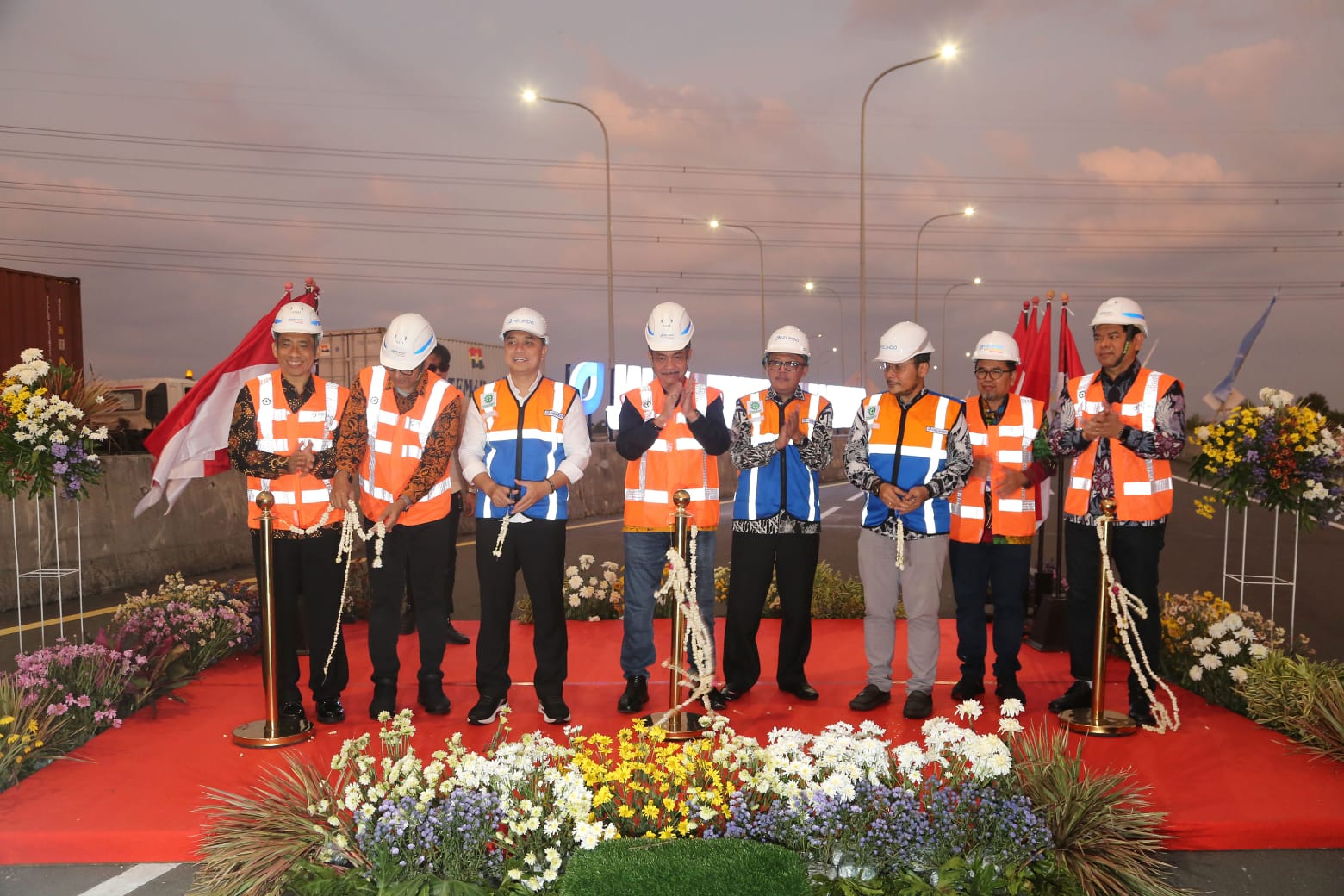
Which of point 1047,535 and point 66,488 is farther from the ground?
point 66,488

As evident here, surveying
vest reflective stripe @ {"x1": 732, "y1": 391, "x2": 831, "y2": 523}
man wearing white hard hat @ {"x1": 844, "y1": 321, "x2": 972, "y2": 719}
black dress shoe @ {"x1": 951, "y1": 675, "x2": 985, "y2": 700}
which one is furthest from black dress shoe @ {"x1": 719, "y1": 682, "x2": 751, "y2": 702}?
black dress shoe @ {"x1": 951, "y1": 675, "x2": 985, "y2": 700}

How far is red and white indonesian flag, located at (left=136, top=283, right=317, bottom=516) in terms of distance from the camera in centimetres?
683

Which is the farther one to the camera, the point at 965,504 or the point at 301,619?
the point at 301,619

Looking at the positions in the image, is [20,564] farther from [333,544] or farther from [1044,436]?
[1044,436]

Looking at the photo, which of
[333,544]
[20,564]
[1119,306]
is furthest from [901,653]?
[20,564]

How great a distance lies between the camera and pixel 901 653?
7262mm

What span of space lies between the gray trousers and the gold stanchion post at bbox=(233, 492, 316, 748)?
3.32 m

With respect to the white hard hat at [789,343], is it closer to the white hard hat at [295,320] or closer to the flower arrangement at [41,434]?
the white hard hat at [295,320]

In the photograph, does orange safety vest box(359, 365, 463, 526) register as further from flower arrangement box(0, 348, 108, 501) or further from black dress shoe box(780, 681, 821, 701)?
black dress shoe box(780, 681, 821, 701)

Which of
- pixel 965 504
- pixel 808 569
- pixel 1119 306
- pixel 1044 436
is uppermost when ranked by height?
pixel 1119 306

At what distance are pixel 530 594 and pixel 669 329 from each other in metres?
1.71

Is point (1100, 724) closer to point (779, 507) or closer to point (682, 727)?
point (779, 507)

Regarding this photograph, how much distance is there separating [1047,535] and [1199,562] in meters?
4.52

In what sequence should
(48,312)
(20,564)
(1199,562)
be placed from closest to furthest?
(20,564), (1199,562), (48,312)
